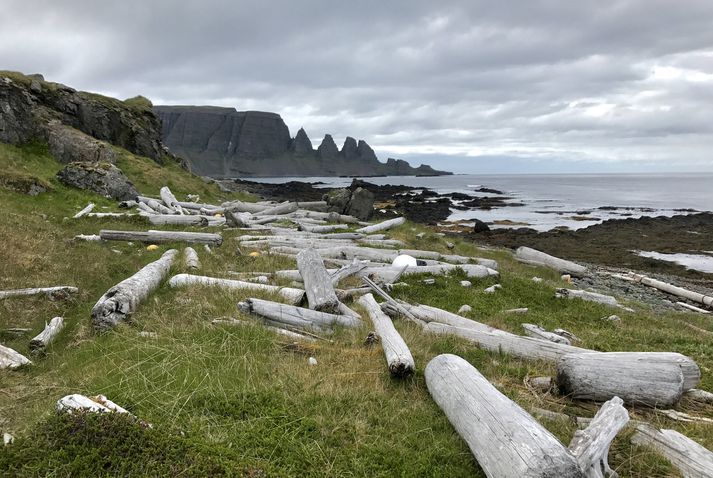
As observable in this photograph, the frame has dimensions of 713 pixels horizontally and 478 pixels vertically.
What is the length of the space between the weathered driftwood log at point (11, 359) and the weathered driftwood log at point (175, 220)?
12758 millimetres

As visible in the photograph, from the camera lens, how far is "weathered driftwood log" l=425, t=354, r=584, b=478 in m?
3.54

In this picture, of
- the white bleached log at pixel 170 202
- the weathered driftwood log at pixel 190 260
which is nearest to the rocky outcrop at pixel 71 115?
the white bleached log at pixel 170 202

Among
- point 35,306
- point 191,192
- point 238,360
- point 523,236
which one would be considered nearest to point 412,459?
point 238,360

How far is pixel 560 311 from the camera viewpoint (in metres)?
11.4

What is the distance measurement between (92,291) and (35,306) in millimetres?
1301

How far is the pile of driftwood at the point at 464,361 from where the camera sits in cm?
396

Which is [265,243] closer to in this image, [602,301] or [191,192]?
[602,301]

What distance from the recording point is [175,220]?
19031mm

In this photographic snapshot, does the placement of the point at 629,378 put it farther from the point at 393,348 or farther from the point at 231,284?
the point at 231,284

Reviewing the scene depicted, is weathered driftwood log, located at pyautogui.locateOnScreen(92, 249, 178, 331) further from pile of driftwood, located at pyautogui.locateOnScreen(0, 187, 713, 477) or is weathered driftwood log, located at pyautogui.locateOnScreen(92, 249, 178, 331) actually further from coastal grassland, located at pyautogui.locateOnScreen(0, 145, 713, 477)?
coastal grassland, located at pyautogui.locateOnScreen(0, 145, 713, 477)

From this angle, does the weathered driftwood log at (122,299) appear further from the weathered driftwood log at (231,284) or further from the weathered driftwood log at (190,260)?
the weathered driftwood log at (190,260)

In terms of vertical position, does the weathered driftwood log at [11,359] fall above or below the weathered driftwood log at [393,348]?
below

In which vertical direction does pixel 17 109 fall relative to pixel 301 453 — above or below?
above

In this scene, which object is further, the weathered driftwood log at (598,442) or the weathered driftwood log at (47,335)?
the weathered driftwood log at (47,335)
